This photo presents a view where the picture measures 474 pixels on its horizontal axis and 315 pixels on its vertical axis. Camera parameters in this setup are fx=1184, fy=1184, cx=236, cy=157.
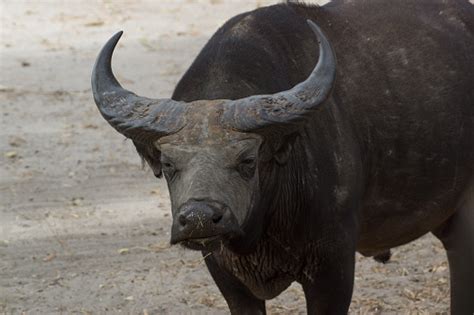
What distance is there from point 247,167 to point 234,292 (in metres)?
1.08

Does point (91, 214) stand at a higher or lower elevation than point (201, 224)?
lower

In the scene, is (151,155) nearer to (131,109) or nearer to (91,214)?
(131,109)

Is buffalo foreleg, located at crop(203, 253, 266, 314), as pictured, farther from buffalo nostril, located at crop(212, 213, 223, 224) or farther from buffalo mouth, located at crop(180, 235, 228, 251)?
buffalo nostril, located at crop(212, 213, 223, 224)

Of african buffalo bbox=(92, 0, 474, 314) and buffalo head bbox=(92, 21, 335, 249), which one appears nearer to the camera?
buffalo head bbox=(92, 21, 335, 249)

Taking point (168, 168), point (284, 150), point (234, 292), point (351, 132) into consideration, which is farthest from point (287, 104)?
point (234, 292)

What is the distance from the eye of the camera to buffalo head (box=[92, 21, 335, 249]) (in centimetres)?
502

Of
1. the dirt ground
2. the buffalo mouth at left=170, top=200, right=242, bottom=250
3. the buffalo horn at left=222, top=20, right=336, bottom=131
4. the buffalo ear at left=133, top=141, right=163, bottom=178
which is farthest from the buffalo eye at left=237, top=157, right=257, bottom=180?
the dirt ground

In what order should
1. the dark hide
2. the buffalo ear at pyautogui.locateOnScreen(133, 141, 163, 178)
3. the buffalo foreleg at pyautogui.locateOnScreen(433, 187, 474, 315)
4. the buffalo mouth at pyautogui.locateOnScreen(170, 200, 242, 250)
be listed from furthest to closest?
the buffalo foreleg at pyautogui.locateOnScreen(433, 187, 474, 315) < the dark hide < the buffalo ear at pyautogui.locateOnScreen(133, 141, 163, 178) < the buffalo mouth at pyautogui.locateOnScreen(170, 200, 242, 250)

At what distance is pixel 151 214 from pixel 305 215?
12.8 ft

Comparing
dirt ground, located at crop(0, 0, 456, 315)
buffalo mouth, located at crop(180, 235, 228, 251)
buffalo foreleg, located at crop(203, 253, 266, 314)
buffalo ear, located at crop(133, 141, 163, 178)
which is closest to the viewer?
buffalo mouth, located at crop(180, 235, 228, 251)

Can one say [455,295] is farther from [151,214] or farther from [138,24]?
[138,24]

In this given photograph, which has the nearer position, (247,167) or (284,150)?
(247,167)

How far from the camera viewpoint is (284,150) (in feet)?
18.0

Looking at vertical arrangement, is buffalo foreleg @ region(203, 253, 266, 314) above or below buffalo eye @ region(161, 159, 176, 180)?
below
